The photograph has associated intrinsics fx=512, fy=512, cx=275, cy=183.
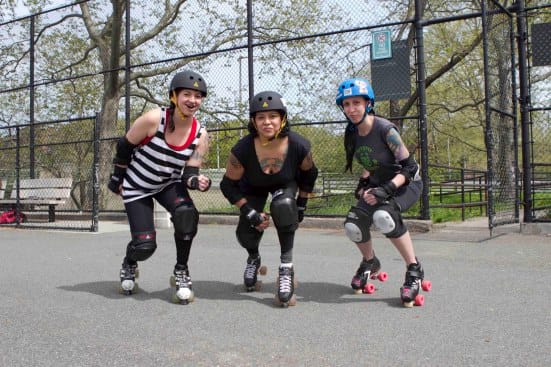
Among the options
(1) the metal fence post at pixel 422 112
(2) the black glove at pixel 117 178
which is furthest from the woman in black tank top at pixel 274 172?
(1) the metal fence post at pixel 422 112

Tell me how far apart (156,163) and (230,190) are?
58cm

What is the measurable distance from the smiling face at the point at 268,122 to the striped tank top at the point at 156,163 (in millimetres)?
614

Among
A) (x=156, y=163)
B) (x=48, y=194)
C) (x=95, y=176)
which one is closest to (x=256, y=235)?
(x=156, y=163)

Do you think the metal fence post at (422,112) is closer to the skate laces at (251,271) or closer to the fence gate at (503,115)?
the fence gate at (503,115)

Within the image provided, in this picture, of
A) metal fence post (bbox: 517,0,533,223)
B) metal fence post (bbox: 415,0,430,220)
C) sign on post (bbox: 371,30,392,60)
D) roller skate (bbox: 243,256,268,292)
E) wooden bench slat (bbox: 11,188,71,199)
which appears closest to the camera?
roller skate (bbox: 243,256,268,292)

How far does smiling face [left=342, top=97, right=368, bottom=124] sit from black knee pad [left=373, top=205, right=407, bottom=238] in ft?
2.13

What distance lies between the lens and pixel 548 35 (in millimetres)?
7289

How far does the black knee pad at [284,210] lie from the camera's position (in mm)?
3587

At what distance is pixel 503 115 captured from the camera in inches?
305

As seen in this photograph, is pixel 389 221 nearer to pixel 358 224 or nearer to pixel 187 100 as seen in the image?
pixel 358 224

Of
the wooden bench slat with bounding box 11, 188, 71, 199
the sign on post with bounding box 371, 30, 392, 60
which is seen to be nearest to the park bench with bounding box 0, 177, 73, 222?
the wooden bench slat with bounding box 11, 188, 71, 199

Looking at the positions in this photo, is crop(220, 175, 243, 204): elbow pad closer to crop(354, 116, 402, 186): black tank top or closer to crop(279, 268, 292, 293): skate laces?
crop(279, 268, 292, 293): skate laces

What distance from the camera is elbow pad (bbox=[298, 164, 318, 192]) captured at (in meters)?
3.76

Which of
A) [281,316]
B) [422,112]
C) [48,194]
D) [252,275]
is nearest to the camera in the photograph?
[281,316]
